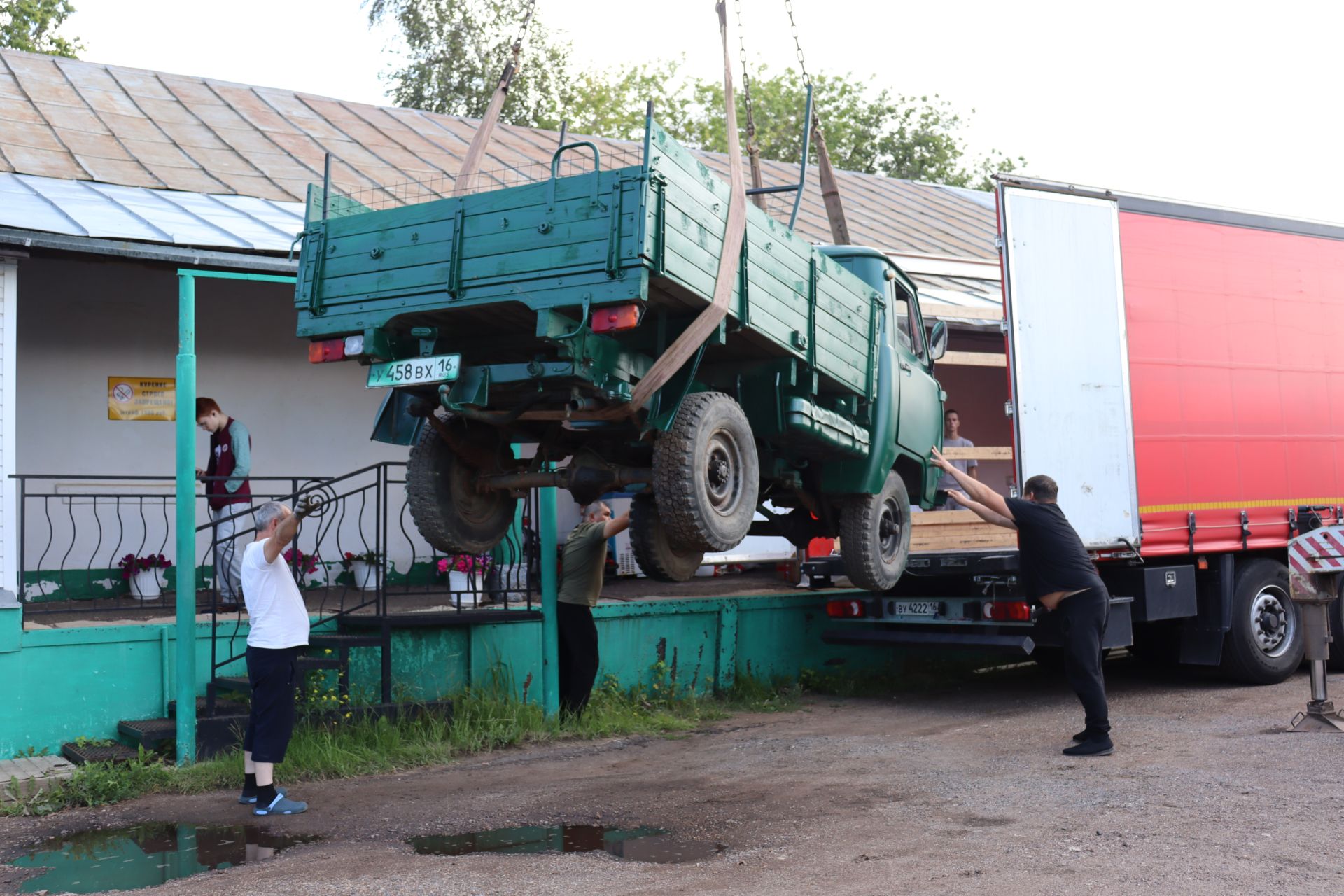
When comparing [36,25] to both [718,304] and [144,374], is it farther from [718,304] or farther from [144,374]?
[718,304]

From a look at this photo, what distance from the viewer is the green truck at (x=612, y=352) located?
5473 millimetres

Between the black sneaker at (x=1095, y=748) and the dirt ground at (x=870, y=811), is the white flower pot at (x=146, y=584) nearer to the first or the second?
the dirt ground at (x=870, y=811)

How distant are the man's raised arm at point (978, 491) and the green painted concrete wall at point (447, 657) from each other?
3.03 metres

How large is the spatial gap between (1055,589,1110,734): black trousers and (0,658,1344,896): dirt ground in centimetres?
42

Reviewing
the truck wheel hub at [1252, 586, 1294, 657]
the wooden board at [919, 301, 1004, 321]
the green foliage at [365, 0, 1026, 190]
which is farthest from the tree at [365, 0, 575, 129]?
the truck wheel hub at [1252, 586, 1294, 657]

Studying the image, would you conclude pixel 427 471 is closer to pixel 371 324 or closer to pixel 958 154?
pixel 371 324

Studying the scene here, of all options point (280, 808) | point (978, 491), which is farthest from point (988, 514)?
point (280, 808)

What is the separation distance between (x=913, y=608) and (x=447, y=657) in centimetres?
355

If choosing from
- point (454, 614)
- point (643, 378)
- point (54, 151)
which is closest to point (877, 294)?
point (643, 378)

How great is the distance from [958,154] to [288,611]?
34911mm

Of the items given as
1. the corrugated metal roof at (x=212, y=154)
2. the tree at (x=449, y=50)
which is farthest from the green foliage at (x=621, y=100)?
the corrugated metal roof at (x=212, y=154)

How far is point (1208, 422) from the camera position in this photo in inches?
390

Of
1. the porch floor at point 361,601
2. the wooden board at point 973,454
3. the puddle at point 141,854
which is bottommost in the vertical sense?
the puddle at point 141,854

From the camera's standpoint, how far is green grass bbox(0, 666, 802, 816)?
7082 mm
